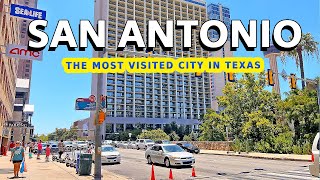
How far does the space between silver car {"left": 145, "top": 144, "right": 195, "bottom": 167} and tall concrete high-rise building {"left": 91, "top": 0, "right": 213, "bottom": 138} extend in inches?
3698

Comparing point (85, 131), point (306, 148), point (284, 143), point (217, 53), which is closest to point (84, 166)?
point (85, 131)

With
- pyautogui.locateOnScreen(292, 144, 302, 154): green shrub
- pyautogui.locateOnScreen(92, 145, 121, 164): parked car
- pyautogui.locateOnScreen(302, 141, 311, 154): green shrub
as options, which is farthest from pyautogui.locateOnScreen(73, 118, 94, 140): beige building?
pyautogui.locateOnScreen(302, 141, 311, 154): green shrub

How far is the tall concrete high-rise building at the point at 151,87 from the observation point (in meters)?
118

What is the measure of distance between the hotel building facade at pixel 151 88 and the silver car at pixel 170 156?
92.5 meters

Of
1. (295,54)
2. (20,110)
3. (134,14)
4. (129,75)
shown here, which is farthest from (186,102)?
(295,54)

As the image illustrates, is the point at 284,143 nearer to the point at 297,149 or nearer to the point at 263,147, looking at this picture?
the point at 297,149

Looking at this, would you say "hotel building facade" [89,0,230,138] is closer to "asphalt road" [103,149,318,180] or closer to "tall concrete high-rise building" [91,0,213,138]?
"tall concrete high-rise building" [91,0,213,138]

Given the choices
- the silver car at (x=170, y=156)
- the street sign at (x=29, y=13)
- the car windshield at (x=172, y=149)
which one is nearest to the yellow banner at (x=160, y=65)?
the street sign at (x=29, y=13)

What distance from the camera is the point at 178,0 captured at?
143 m

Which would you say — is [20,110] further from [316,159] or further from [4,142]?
[316,159]

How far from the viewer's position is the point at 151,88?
416ft

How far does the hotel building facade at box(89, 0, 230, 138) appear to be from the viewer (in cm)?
11825

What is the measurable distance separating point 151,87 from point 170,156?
109 m

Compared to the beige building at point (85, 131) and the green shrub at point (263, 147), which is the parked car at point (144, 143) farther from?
the green shrub at point (263, 147)
